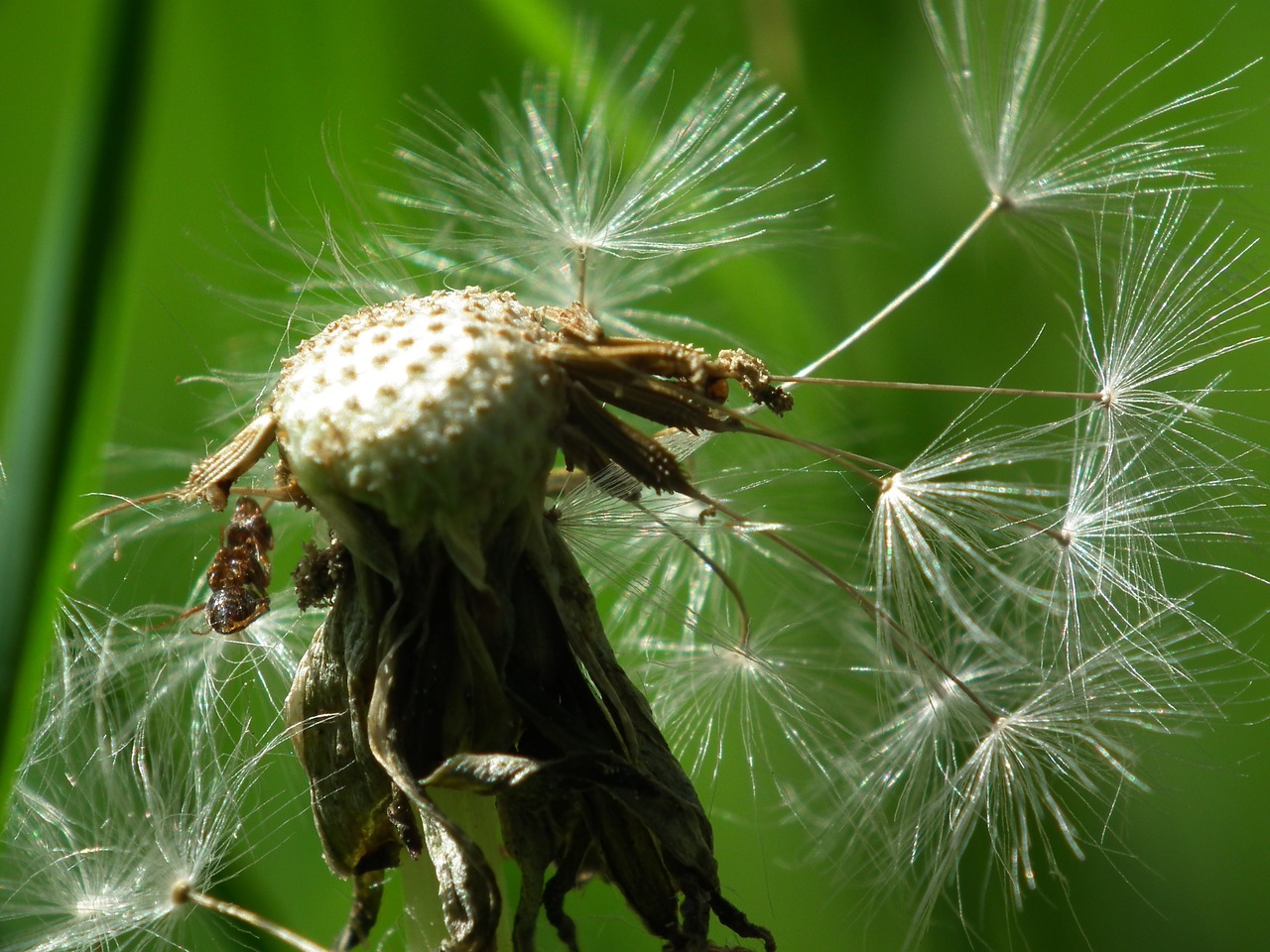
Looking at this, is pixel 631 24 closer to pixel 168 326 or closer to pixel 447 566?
pixel 168 326

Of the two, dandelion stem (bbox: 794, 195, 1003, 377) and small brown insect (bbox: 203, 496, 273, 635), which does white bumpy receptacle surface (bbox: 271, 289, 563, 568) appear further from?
dandelion stem (bbox: 794, 195, 1003, 377)

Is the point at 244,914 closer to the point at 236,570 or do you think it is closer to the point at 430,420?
the point at 236,570

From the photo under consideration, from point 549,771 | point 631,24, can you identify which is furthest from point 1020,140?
point 549,771

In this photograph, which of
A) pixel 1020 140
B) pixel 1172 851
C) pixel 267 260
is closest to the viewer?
pixel 1020 140

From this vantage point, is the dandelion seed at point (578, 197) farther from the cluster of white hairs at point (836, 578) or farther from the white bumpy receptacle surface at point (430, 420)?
the white bumpy receptacle surface at point (430, 420)

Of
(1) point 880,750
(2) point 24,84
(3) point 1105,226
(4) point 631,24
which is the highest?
(4) point 631,24
